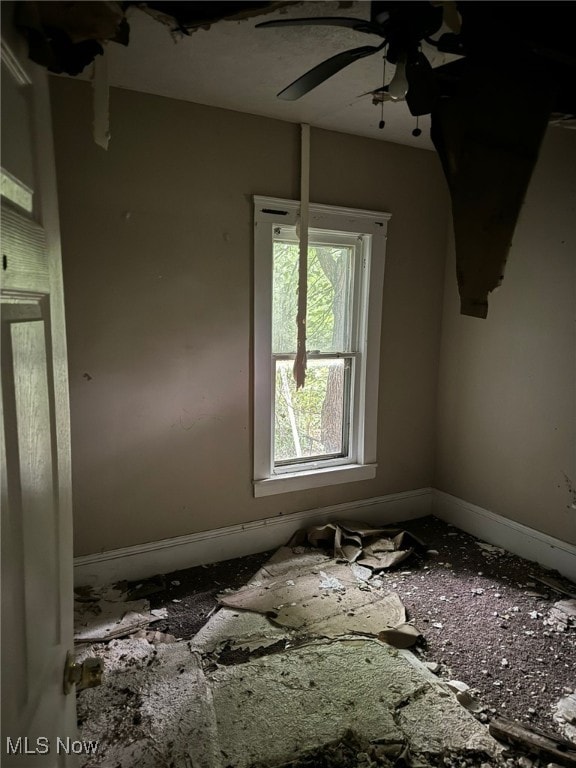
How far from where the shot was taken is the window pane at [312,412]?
2959mm

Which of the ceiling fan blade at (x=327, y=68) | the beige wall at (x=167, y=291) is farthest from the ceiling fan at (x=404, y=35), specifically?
the beige wall at (x=167, y=291)

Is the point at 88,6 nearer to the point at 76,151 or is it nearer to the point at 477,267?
the point at 477,267

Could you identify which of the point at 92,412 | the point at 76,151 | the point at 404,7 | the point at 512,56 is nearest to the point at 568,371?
the point at 512,56

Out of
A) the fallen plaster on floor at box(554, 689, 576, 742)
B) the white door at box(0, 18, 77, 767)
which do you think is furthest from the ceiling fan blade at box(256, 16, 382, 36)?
the fallen plaster on floor at box(554, 689, 576, 742)

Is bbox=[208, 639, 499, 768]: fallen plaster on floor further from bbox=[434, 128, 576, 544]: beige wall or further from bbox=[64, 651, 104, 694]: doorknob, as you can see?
bbox=[434, 128, 576, 544]: beige wall

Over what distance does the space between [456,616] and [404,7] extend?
2.51 meters

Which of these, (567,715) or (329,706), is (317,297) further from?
(567,715)

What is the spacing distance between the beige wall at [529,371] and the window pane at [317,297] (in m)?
0.83

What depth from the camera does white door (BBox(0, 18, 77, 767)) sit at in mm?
620

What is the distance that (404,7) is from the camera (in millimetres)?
1321

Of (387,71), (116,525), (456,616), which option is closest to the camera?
(387,71)

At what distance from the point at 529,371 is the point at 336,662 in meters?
1.97

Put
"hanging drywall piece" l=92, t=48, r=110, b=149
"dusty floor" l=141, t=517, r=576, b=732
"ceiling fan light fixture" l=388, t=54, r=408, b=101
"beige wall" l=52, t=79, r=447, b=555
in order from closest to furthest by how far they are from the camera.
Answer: "hanging drywall piece" l=92, t=48, r=110, b=149, "ceiling fan light fixture" l=388, t=54, r=408, b=101, "dusty floor" l=141, t=517, r=576, b=732, "beige wall" l=52, t=79, r=447, b=555

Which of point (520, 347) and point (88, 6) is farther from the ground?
point (88, 6)
